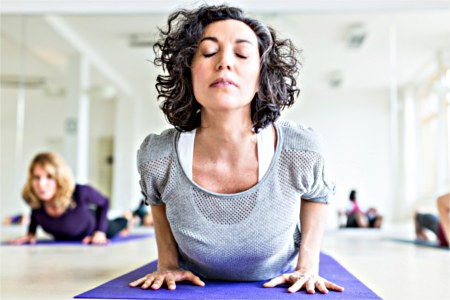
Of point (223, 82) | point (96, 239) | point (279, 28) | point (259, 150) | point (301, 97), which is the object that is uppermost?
point (279, 28)

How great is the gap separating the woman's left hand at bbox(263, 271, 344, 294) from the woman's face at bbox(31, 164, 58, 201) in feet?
7.41

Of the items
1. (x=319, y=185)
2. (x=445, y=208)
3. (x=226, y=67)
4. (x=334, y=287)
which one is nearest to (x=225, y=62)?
(x=226, y=67)

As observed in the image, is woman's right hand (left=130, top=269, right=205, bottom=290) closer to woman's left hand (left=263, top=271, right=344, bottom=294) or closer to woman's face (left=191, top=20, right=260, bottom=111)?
woman's left hand (left=263, top=271, right=344, bottom=294)

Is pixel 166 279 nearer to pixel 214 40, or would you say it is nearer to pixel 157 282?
pixel 157 282

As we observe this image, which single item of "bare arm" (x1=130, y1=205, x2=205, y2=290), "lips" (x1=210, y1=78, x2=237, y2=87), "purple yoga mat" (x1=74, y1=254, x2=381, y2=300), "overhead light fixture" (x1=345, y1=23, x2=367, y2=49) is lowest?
"purple yoga mat" (x1=74, y1=254, x2=381, y2=300)

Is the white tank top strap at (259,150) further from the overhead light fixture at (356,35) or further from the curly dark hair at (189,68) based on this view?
the overhead light fixture at (356,35)

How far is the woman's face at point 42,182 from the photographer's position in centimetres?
331

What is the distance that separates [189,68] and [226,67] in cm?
17

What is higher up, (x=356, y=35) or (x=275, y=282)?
(x=356, y=35)

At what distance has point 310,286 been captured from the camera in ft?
4.51

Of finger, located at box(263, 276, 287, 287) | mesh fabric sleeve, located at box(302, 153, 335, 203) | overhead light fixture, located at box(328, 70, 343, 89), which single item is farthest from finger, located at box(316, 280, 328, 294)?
overhead light fixture, located at box(328, 70, 343, 89)

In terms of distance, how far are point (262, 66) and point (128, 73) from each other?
14.4ft

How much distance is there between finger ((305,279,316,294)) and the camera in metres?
1.36

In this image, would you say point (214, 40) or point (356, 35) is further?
point (356, 35)
